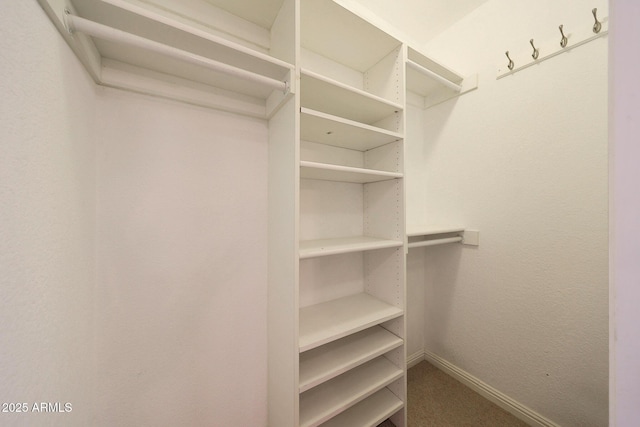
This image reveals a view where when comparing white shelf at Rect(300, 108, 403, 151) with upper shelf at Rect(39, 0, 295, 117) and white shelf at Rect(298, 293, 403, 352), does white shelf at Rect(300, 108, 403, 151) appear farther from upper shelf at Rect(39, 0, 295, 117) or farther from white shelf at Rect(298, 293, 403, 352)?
white shelf at Rect(298, 293, 403, 352)

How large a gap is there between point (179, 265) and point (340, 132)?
104cm

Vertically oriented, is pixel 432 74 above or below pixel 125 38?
above

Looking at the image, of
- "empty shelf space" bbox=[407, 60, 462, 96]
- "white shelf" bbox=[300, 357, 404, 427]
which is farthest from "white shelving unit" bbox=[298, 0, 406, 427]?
"empty shelf space" bbox=[407, 60, 462, 96]

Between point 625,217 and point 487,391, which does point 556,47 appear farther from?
point 487,391

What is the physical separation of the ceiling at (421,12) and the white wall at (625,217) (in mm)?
1504

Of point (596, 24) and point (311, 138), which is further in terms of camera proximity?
point (311, 138)

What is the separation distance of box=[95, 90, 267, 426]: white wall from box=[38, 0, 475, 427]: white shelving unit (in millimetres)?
93

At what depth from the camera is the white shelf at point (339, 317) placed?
2.96 feet

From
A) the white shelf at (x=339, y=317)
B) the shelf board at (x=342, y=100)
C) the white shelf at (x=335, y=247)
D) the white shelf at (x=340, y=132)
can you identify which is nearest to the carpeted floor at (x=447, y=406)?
the white shelf at (x=339, y=317)

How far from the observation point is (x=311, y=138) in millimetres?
1172

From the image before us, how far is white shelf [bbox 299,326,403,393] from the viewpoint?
897 millimetres

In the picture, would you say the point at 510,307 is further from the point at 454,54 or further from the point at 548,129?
the point at 454,54

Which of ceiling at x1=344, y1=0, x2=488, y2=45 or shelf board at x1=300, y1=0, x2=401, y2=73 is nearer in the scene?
shelf board at x1=300, y1=0, x2=401, y2=73

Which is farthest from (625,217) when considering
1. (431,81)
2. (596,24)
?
(431,81)
